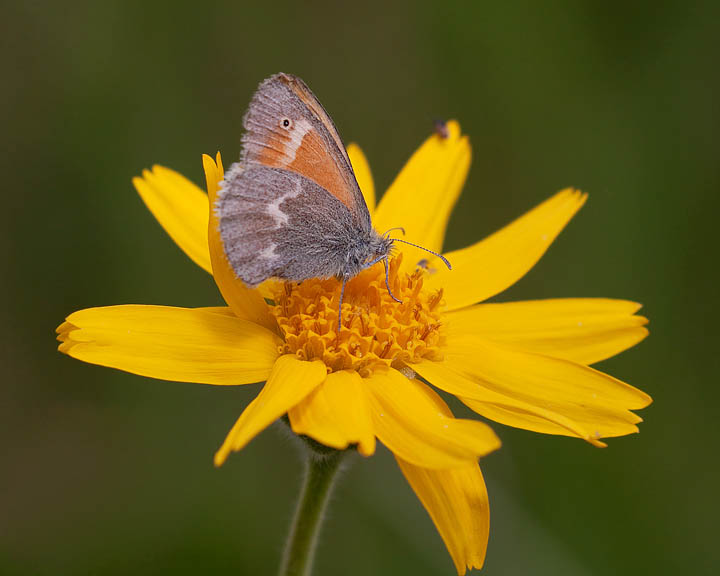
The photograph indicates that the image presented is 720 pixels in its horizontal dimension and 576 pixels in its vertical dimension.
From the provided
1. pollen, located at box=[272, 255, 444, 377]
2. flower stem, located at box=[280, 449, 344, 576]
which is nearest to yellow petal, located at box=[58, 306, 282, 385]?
pollen, located at box=[272, 255, 444, 377]

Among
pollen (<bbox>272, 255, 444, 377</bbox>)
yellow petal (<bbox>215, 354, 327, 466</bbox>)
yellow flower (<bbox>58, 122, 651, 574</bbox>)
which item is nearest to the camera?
yellow petal (<bbox>215, 354, 327, 466</bbox>)

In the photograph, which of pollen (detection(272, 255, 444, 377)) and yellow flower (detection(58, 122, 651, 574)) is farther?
pollen (detection(272, 255, 444, 377))

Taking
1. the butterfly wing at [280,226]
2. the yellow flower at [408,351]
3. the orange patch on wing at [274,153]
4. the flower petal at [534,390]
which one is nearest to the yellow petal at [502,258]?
the yellow flower at [408,351]

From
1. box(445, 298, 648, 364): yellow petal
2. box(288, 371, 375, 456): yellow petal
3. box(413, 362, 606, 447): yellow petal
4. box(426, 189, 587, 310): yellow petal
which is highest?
box(426, 189, 587, 310): yellow petal

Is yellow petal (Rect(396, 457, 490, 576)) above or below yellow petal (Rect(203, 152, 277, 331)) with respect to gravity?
below

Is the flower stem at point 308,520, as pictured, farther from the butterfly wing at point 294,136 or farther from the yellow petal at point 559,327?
the butterfly wing at point 294,136

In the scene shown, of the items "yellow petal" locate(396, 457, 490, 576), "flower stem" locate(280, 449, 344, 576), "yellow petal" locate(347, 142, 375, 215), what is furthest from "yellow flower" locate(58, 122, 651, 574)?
"flower stem" locate(280, 449, 344, 576)

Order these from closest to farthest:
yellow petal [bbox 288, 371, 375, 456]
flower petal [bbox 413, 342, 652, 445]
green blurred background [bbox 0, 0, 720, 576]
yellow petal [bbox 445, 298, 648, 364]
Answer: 1. yellow petal [bbox 288, 371, 375, 456]
2. flower petal [bbox 413, 342, 652, 445]
3. yellow petal [bbox 445, 298, 648, 364]
4. green blurred background [bbox 0, 0, 720, 576]

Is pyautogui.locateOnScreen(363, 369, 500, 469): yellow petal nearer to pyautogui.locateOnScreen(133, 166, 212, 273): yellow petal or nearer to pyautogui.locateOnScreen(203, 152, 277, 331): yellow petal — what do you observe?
pyautogui.locateOnScreen(203, 152, 277, 331): yellow petal
